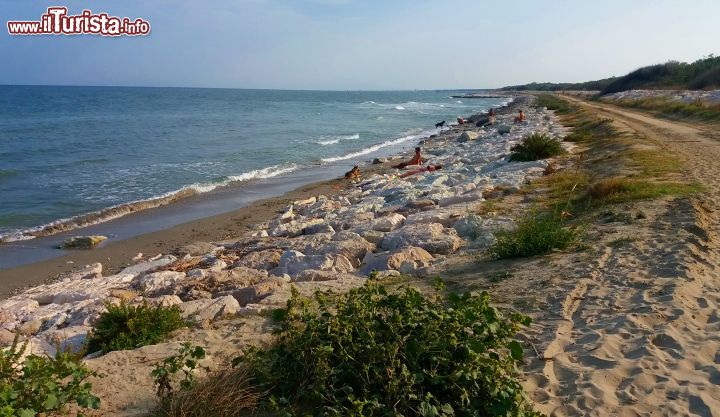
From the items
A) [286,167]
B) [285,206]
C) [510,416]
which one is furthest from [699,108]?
[510,416]

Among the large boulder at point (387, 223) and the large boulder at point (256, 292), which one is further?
the large boulder at point (387, 223)

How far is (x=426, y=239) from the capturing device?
8.00m

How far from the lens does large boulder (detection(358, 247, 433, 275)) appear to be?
6969 millimetres

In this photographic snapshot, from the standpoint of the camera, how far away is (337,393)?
125 inches

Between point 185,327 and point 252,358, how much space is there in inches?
78.1

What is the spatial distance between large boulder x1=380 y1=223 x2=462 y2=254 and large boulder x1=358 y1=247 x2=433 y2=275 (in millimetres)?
278

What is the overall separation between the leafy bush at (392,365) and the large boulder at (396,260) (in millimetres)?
3301

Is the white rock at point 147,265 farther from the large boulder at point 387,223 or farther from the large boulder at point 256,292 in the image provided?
the large boulder at point 387,223

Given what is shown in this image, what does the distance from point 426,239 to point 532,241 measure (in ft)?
5.60

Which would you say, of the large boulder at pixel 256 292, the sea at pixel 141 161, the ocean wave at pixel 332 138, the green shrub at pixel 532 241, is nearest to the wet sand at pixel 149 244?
A: the sea at pixel 141 161

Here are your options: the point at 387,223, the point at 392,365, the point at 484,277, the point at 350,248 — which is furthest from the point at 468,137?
the point at 392,365

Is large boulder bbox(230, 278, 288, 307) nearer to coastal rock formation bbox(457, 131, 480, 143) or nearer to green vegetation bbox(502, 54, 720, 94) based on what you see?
coastal rock formation bbox(457, 131, 480, 143)

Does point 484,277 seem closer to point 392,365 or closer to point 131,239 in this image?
point 392,365

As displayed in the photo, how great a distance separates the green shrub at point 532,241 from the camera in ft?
22.1
